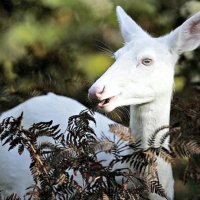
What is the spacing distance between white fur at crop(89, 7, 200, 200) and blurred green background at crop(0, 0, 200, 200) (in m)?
3.47

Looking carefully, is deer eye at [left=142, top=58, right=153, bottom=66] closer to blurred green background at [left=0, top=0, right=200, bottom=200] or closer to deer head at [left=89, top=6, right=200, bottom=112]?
deer head at [left=89, top=6, right=200, bottom=112]

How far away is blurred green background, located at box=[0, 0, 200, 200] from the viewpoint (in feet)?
28.1

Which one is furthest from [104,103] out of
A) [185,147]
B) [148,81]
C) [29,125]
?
[29,125]

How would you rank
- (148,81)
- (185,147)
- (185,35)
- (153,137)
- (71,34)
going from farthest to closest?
(71,34) → (185,35) → (148,81) → (153,137) → (185,147)

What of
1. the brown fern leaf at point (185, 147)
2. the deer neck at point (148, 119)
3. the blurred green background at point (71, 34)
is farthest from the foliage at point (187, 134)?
the blurred green background at point (71, 34)

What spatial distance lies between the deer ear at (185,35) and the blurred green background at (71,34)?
3401mm

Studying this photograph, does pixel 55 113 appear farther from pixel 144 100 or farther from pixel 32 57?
pixel 32 57

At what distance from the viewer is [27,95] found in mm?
6883

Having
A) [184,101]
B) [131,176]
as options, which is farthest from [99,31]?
[131,176]

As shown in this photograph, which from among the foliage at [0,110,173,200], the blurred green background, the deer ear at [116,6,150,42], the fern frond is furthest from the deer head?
the blurred green background

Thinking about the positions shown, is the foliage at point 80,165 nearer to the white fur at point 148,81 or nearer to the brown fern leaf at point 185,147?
the brown fern leaf at point 185,147

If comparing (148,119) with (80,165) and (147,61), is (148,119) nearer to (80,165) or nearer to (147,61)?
(147,61)

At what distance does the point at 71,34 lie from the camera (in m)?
8.98

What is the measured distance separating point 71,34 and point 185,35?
4.20 metres
